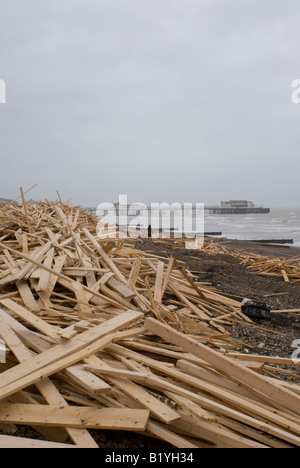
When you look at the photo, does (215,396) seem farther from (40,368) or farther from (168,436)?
(40,368)

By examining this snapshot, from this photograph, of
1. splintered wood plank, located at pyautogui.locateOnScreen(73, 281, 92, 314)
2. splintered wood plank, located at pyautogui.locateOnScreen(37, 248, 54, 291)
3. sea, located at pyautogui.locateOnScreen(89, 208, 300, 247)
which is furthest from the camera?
sea, located at pyautogui.locateOnScreen(89, 208, 300, 247)

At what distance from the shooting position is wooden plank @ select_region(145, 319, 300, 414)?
2.53 meters

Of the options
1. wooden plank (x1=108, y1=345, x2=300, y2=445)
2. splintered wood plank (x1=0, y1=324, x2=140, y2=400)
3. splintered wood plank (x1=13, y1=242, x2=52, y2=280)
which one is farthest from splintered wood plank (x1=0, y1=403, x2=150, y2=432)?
splintered wood plank (x1=13, y1=242, x2=52, y2=280)

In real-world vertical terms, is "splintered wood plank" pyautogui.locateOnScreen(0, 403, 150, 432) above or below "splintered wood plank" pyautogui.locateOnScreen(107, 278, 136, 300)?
below

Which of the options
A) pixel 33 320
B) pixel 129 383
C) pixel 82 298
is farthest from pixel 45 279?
pixel 129 383

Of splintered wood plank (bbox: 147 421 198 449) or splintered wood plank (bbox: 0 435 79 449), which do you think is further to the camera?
splintered wood plank (bbox: 147 421 198 449)

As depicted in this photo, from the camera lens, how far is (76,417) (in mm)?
2359

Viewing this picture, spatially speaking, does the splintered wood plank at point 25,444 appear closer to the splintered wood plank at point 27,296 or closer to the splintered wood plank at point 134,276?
the splintered wood plank at point 27,296

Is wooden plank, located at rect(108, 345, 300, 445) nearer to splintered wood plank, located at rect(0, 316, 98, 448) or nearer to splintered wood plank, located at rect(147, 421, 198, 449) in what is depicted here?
splintered wood plank, located at rect(147, 421, 198, 449)

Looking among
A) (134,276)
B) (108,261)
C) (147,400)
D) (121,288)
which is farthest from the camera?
(108,261)

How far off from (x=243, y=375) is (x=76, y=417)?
3.80 feet

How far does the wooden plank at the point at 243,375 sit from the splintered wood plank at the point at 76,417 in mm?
705

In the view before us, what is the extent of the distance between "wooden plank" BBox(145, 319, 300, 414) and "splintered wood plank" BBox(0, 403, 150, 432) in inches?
27.8
